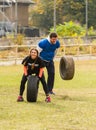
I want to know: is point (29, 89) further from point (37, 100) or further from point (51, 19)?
point (51, 19)

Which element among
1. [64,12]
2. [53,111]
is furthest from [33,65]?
[64,12]

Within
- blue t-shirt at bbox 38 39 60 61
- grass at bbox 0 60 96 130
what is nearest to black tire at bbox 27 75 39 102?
grass at bbox 0 60 96 130

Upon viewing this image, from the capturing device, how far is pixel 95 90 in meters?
15.1

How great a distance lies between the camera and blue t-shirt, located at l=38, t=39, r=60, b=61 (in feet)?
43.7

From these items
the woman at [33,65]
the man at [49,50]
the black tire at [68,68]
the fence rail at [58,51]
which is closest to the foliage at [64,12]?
the fence rail at [58,51]

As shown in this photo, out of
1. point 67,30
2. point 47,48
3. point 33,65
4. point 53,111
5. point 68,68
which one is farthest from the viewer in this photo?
point 67,30

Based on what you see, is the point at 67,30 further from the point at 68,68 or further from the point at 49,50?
the point at 68,68

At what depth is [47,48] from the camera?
1341cm

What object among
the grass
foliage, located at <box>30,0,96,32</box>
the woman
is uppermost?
foliage, located at <box>30,0,96,32</box>

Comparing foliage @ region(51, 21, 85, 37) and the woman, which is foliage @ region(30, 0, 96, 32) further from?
the woman

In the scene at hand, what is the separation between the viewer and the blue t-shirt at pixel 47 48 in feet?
43.7

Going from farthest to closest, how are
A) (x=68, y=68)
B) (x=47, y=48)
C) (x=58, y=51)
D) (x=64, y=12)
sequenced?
1. (x=64, y=12)
2. (x=58, y=51)
3. (x=47, y=48)
4. (x=68, y=68)

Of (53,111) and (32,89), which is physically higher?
(32,89)

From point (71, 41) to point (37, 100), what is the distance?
1114 inches
